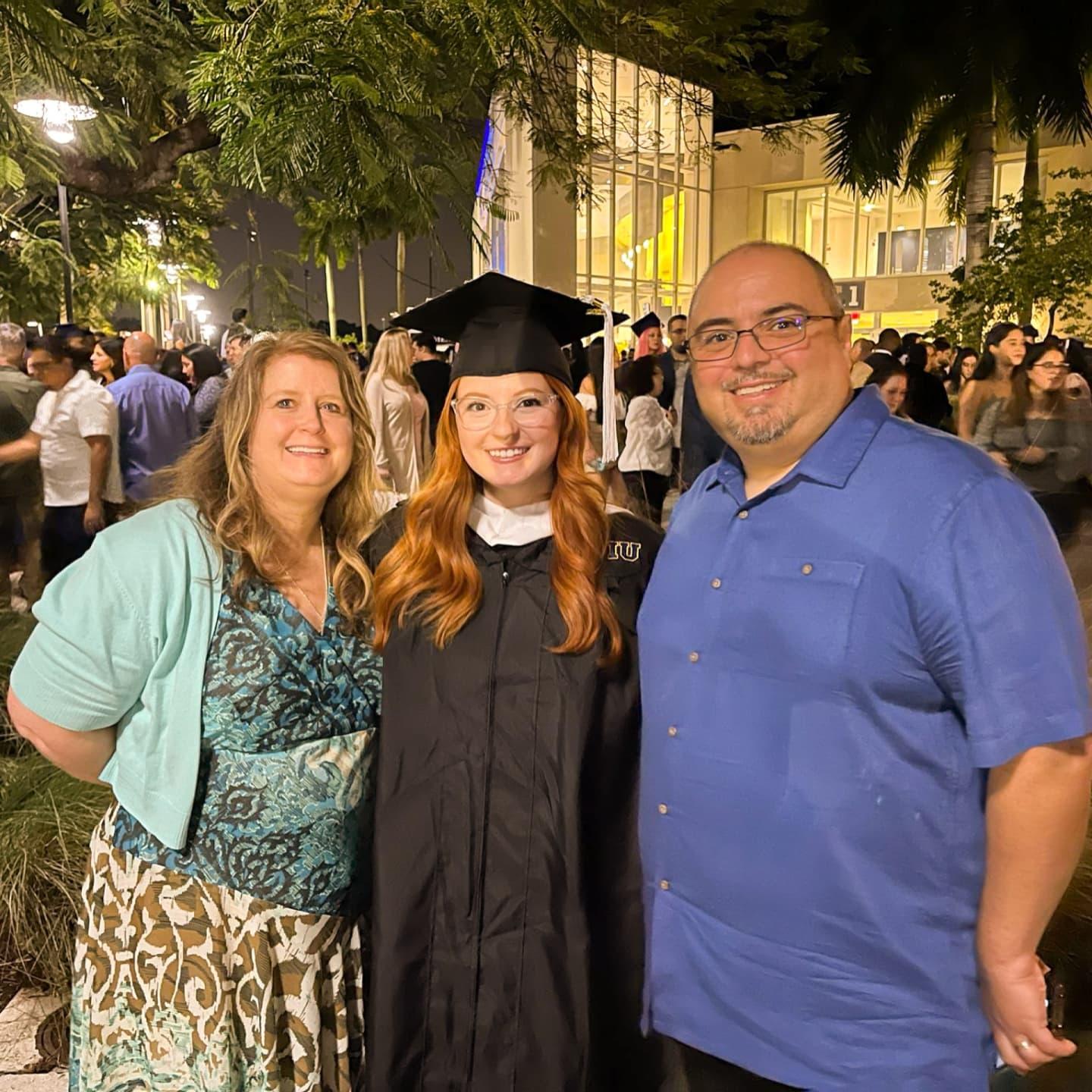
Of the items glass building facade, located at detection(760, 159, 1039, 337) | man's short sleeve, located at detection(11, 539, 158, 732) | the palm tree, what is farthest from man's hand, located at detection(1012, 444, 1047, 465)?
glass building facade, located at detection(760, 159, 1039, 337)

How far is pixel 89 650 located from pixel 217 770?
0.34m

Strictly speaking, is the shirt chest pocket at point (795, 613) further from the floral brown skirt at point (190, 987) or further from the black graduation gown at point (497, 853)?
the floral brown skirt at point (190, 987)

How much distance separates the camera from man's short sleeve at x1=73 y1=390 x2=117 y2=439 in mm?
6348

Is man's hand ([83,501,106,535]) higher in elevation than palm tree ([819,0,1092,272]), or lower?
lower

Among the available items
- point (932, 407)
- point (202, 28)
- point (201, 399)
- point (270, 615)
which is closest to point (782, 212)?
point (932, 407)

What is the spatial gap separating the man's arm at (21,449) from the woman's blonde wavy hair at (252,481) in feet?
14.7

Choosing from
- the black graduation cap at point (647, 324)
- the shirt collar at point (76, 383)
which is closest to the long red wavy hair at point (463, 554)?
the shirt collar at point (76, 383)

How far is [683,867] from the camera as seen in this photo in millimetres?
1805

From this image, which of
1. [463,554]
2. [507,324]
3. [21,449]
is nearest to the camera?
[463,554]

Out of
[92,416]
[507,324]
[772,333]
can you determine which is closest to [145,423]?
[92,416]

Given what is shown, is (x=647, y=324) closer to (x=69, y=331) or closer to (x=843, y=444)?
(x=69, y=331)

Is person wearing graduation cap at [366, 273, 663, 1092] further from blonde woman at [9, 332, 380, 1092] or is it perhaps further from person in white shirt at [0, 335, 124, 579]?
person in white shirt at [0, 335, 124, 579]

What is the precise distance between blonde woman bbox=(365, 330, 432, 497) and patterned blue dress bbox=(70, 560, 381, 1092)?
4816mm

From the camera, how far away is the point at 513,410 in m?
2.19
